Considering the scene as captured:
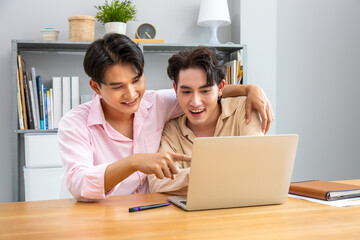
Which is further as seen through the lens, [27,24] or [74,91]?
[27,24]

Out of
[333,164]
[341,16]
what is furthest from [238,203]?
[341,16]

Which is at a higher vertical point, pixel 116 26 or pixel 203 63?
pixel 116 26

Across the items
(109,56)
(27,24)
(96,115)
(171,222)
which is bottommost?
(171,222)

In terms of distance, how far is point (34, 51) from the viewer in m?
3.13

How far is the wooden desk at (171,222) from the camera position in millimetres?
1001

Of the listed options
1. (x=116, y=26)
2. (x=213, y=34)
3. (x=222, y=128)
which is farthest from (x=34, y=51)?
(x=222, y=128)

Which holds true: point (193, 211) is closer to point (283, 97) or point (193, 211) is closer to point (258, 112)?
point (258, 112)

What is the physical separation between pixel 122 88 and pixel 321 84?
2.43 metres

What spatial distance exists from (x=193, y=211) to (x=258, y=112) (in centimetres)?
65

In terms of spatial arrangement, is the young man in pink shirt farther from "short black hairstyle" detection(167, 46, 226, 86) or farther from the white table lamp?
the white table lamp

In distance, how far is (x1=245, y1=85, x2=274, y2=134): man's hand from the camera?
1.67 m

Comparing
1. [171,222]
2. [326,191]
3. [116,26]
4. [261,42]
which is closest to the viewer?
[171,222]

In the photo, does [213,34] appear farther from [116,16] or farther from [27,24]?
[27,24]

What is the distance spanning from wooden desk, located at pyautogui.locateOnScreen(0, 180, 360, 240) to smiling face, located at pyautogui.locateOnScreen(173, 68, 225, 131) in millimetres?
473
